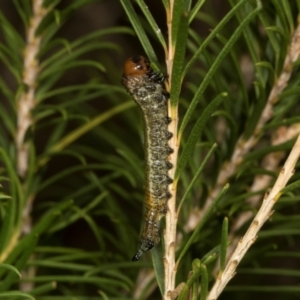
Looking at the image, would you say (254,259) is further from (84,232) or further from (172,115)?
(84,232)

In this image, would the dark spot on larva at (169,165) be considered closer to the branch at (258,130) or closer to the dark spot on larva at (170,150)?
the dark spot on larva at (170,150)

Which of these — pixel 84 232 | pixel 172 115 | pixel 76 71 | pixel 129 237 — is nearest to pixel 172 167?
pixel 172 115

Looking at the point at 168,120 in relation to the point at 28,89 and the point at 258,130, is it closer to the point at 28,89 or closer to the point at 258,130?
the point at 258,130

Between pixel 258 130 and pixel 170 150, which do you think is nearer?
pixel 170 150

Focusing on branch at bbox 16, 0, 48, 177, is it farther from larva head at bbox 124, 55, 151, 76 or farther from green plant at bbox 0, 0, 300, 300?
larva head at bbox 124, 55, 151, 76

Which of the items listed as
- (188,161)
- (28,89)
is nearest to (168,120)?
(188,161)

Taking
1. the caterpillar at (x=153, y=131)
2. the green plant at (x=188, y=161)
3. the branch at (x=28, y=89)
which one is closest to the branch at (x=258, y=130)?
the green plant at (x=188, y=161)

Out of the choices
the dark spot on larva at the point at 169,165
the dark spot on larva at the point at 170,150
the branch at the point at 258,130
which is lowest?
the branch at the point at 258,130
